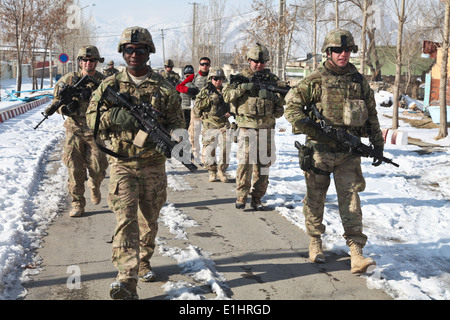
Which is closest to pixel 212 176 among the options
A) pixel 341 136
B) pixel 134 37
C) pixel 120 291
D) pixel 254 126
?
pixel 254 126

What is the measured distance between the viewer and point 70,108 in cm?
645

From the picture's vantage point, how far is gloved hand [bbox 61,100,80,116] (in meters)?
6.41

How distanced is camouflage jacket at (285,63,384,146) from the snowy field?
1317 millimetres

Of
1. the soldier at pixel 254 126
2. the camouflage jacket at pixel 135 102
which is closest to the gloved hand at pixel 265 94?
the soldier at pixel 254 126

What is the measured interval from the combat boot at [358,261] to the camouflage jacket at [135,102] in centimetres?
201

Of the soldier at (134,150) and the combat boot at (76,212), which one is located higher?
the soldier at (134,150)

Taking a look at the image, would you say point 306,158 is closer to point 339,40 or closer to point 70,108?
point 339,40

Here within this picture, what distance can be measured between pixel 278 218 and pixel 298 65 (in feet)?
174

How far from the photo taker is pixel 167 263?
487cm

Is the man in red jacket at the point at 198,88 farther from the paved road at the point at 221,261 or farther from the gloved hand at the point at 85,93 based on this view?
the paved road at the point at 221,261

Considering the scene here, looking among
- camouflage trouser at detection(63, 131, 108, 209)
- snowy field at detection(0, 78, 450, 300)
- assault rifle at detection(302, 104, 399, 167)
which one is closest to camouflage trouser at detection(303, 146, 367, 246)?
assault rifle at detection(302, 104, 399, 167)

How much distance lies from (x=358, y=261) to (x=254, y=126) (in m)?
2.94

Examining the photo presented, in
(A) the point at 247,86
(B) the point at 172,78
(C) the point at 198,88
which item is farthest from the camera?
(B) the point at 172,78

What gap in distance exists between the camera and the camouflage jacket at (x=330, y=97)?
4.80 m
